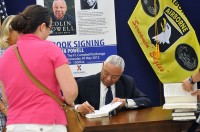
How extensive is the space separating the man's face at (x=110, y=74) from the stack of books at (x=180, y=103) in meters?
0.62

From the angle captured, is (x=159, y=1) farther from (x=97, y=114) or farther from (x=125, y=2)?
(x=97, y=114)

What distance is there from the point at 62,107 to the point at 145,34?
8.17 ft

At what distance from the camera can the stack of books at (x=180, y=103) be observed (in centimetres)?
241

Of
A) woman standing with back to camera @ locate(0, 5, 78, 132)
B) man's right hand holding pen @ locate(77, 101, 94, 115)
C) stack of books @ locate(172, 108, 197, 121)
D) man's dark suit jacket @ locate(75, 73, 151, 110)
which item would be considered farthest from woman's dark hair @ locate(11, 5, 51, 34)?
man's dark suit jacket @ locate(75, 73, 151, 110)

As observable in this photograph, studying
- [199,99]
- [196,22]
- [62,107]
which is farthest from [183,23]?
[62,107]

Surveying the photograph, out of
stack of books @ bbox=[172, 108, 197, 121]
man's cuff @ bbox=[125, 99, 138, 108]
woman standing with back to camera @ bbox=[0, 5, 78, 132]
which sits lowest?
man's cuff @ bbox=[125, 99, 138, 108]

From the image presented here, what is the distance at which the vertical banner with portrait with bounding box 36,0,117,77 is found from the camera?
14.1ft

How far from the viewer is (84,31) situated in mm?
4340

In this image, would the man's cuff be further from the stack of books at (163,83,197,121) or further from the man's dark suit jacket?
the stack of books at (163,83,197,121)

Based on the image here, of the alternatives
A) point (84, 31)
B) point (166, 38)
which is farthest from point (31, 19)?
point (166, 38)

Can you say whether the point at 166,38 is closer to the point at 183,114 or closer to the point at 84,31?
the point at 84,31

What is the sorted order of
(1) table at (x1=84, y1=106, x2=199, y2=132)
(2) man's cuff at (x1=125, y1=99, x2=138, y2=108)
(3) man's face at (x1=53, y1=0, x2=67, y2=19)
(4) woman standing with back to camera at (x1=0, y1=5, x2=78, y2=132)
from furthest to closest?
(3) man's face at (x1=53, y1=0, x2=67, y2=19) → (2) man's cuff at (x1=125, y1=99, x2=138, y2=108) → (1) table at (x1=84, y1=106, x2=199, y2=132) → (4) woman standing with back to camera at (x1=0, y1=5, x2=78, y2=132)

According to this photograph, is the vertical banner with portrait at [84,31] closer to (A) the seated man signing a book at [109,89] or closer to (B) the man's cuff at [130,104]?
(A) the seated man signing a book at [109,89]

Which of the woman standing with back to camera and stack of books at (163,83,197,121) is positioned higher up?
the woman standing with back to camera
